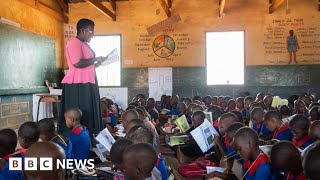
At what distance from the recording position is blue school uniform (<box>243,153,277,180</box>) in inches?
78.4

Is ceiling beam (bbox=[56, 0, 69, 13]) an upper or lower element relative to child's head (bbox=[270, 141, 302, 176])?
upper

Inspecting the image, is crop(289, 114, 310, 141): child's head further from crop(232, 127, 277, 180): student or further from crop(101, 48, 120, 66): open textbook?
crop(101, 48, 120, 66): open textbook

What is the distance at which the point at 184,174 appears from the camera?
303 cm

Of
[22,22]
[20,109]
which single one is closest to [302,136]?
[20,109]

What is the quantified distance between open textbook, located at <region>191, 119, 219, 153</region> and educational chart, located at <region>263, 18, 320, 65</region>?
6461 millimetres

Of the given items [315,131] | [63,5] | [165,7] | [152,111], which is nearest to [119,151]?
[315,131]

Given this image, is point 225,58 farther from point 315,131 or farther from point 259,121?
point 315,131

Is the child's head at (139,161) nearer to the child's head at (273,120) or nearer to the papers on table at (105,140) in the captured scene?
the papers on table at (105,140)

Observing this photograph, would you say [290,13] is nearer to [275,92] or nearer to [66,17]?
[275,92]

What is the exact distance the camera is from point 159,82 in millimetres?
9539

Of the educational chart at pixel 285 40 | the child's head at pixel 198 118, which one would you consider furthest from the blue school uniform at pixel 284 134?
the educational chart at pixel 285 40

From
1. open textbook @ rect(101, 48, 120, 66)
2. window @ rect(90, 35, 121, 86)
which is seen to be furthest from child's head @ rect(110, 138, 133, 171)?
window @ rect(90, 35, 121, 86)

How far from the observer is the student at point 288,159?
189 centimetres

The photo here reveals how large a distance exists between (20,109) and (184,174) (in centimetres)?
547
